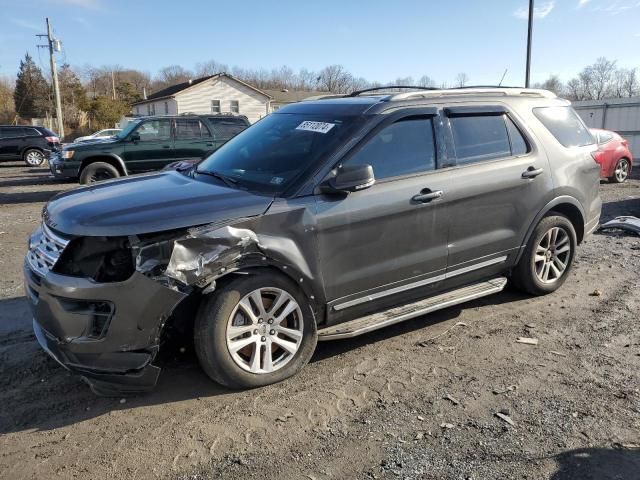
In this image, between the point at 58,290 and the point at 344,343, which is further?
the point at 344,343

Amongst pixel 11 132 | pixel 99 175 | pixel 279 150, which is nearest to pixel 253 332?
pixel 279 150

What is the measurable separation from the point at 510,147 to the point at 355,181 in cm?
190

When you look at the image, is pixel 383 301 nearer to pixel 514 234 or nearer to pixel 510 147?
pixel 514 234

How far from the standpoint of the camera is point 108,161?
42.0ft

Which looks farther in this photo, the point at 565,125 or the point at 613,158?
the point at 613,158

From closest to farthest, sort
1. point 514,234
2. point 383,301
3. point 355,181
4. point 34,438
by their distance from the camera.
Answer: point 34,438
point 355,181
point 383,301
point 514,234

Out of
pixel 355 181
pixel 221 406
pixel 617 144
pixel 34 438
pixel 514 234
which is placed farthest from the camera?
pixel 617 144

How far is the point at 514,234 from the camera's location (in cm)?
478

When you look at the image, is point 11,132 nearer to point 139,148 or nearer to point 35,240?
point 139,148

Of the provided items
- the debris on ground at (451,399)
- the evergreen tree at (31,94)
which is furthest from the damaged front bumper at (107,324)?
the evergreen tree at (31,94)

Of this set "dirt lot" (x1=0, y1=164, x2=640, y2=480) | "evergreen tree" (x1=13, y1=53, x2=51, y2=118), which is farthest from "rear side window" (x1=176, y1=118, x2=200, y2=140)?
"evergreen tree" (x1=13, y1=53, x2=51, y2=118)

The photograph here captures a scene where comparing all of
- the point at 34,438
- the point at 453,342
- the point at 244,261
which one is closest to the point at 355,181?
the point at 244,261

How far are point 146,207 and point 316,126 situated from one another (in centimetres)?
151

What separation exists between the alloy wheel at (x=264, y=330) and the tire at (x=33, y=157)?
22044 mm
